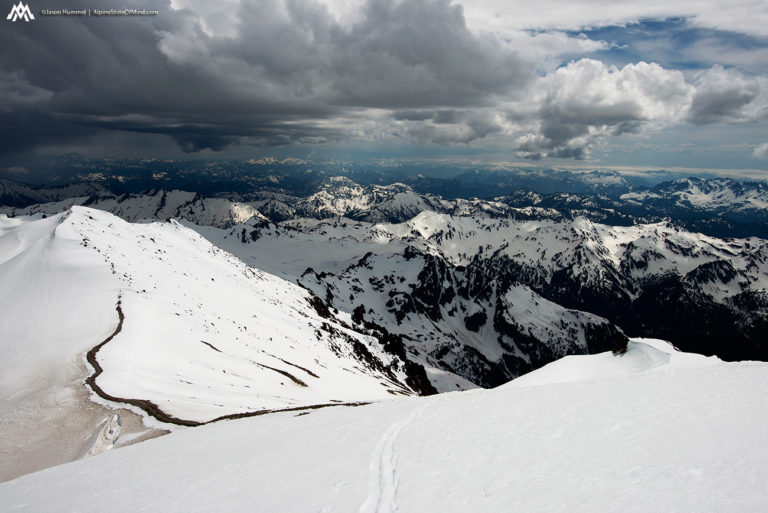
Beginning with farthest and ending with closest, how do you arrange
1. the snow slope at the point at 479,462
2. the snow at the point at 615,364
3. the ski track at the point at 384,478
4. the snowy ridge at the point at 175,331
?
the snowy ridge at the point at 175,331, the snow at the point at 615,364, the ski track at the point at 384,478, the snow slope at the point at 479,462

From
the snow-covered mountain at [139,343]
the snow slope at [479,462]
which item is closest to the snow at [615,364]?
the snow slope at [479,462]

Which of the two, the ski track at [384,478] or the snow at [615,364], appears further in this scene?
the snow at [615,364]

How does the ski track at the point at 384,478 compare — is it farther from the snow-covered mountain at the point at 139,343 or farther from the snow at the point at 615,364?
the snow at the point at 615,364

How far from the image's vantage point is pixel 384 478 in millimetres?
12406

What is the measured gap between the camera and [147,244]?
9181cm

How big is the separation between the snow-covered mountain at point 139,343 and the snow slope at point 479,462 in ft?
24.5

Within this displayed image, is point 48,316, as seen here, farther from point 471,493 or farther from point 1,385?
point 471,493

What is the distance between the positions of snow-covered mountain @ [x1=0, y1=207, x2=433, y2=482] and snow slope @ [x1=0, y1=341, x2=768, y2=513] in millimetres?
7471

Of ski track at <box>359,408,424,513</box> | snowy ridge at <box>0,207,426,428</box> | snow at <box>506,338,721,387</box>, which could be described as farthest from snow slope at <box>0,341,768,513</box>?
snow at <box>506,338,721,387</box>

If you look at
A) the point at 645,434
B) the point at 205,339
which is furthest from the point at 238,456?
the point at 205,339

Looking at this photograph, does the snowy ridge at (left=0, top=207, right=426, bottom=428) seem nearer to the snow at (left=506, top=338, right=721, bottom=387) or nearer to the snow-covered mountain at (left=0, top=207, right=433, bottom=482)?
the snow-covered mountain at (left=0, top=207, right=433, bottom=482)

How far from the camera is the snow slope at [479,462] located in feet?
32.8

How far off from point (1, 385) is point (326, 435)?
83.8 feet

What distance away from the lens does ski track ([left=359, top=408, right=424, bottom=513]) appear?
34.7 ft
